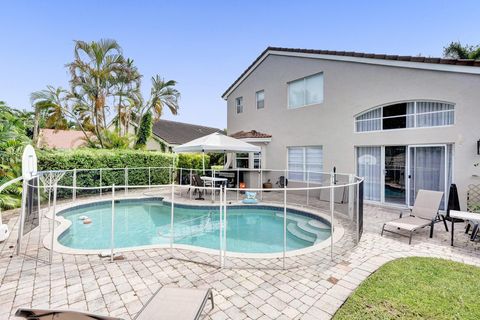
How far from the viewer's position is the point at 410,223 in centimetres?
725

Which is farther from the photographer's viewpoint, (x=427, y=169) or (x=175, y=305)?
(x=427, y=169)

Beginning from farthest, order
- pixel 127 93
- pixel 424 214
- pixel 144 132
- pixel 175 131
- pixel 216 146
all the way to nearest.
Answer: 1. pixel 175 131
2. pixel 144 132
3. pixel 127 93
4. pixel 216 146
5. pixel 424 214

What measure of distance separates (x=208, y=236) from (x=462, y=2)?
17325 millimetres

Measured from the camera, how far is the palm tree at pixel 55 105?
1656cm

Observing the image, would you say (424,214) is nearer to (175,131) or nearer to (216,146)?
(216,146)

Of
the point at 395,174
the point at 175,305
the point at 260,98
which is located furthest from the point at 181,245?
the point at 260,98

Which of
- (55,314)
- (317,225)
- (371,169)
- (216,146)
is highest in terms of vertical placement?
(216,146)

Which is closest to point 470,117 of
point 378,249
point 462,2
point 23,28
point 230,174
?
point 378,249

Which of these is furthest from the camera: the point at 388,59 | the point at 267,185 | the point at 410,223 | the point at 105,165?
the point at 267,185

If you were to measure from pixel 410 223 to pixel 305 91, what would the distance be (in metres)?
9.46

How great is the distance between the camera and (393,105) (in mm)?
10844

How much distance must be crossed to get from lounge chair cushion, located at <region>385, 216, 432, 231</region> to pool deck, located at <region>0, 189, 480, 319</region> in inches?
17.8

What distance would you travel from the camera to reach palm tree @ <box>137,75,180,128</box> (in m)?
21.3

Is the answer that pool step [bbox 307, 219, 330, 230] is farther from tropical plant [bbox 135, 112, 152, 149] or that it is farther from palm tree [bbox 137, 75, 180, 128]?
palm tree [bbox 137, 75, 180, 128]
